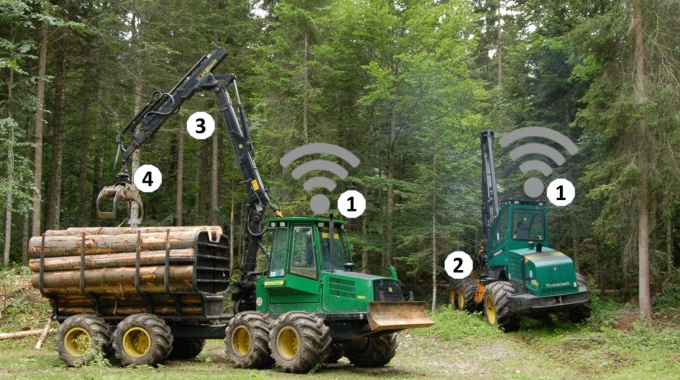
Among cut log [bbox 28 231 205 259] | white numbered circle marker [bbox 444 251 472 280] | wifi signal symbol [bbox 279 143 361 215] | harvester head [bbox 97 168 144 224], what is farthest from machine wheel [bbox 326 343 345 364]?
white numbered circle marker [bbox 444 251 472 280]

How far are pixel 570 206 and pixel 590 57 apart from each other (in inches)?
204

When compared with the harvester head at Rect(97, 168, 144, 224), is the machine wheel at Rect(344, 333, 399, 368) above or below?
below

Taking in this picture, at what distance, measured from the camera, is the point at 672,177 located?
16000 mm

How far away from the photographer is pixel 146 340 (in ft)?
40.0

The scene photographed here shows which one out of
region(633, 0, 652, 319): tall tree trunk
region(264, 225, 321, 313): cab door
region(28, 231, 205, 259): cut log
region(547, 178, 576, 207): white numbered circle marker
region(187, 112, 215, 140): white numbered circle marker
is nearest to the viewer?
region(264, 225, 321, 313): cab door

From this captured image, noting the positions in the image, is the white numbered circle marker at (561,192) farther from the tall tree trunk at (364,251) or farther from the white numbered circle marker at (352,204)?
the tall tree trunk at (364,251)

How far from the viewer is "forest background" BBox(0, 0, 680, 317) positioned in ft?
56.4

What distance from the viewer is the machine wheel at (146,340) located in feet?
38.7

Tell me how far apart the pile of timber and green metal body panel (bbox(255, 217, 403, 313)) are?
124 centimetres

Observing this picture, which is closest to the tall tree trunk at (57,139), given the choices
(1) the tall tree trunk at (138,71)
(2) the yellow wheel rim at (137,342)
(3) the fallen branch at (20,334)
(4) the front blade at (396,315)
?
(1) the tall tree trunk at (138,71)

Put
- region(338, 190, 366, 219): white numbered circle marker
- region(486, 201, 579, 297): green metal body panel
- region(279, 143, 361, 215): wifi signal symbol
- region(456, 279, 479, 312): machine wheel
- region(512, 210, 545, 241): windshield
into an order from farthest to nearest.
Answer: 1. region(338, 190, 366, 219): white numbered circle marker
2. region(279, 143, 361, 215): wifi signal symbol
3. region(456, 279, 479, 312): machine wheel
4. region(512, 210, 545, 241): windshield
5. region(486, 201, 579, 297): green metal body panel

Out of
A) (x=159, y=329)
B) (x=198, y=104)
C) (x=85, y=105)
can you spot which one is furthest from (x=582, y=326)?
(x=85, y=105)

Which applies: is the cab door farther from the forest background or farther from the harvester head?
the forest background

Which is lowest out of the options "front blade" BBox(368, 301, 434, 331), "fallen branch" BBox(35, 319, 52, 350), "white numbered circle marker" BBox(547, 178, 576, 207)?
"fallen branch" BBox(35, 319, 52, 350)
